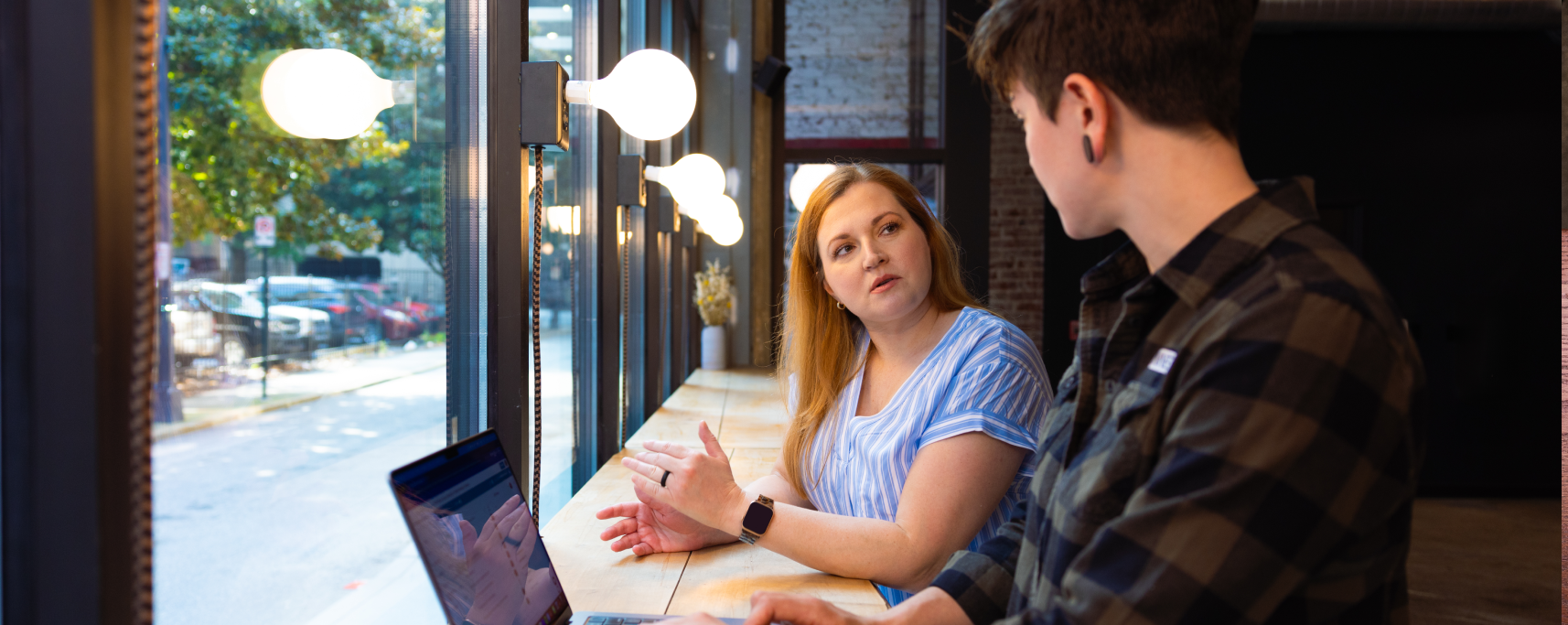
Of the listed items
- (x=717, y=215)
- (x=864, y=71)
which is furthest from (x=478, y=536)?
(x=864, y=71)

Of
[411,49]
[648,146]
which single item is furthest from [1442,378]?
[411,49]

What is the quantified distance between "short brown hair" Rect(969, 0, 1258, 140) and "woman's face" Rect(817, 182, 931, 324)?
889 millimetres

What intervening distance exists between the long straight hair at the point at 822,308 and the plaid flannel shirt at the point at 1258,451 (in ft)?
3.20

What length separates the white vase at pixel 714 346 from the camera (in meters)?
5.31

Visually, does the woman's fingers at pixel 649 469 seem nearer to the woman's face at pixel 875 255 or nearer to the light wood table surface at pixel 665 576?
the light wood table surface at pixel 665 576

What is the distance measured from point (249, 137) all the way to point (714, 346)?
14.9ft

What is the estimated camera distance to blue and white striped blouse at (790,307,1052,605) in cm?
134

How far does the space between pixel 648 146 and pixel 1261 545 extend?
3.28 m

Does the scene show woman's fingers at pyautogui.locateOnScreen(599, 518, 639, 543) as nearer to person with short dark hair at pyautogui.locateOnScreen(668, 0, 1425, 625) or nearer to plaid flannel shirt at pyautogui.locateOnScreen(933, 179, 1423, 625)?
person with short dark hair at pyautogui.locateOnScreen(668, 0, 1425, 625)

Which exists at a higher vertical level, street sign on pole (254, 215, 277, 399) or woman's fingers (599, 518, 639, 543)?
street sign on pole (254, 215, 277, 399)

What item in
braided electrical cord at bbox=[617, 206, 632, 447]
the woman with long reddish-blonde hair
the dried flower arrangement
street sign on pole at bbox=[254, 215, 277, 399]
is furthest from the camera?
the dried flower arrangement

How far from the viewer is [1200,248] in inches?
28.5

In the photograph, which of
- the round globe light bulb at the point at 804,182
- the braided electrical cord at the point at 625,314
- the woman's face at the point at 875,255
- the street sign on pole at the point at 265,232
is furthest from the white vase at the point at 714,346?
the street sign on pole at the point at 265,232

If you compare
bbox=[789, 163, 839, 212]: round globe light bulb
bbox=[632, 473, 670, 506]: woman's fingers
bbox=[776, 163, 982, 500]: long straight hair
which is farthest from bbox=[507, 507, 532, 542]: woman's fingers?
bbox=[789, 163, 839, 212]: round globe light bulb
